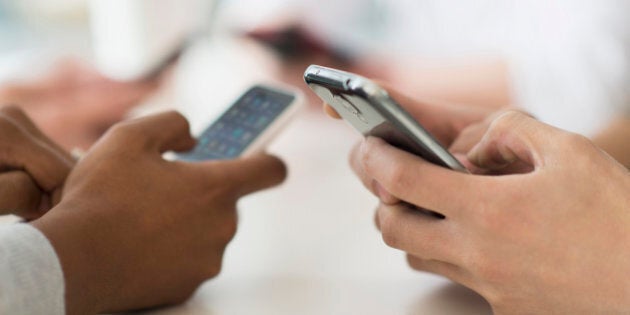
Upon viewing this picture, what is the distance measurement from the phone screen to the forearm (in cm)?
27

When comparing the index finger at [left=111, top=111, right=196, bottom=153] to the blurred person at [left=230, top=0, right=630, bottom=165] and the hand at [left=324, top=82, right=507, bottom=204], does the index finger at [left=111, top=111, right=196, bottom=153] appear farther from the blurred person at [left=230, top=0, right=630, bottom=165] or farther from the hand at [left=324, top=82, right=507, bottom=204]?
the blurred person at [left=230, top=0, right=630, bottom=165]

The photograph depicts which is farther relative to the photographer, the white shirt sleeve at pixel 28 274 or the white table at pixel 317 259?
the white table at pixel 317 259

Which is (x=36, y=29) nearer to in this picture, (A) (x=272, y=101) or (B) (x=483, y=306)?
(A) (x=272, y=101)

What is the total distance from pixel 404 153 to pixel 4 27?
1128 millimetres

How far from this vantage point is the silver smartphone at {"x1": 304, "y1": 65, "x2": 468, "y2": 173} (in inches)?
14.4

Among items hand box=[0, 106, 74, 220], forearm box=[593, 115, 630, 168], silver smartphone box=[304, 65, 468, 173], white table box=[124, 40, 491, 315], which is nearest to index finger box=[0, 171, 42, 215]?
hand box=[0, 106, 74, 220]

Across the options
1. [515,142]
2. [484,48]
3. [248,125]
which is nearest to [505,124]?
[515,142]

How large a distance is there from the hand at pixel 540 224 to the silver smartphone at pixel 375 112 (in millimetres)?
10

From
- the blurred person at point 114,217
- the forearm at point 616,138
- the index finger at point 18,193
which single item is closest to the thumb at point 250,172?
the blurred person at point 114,217

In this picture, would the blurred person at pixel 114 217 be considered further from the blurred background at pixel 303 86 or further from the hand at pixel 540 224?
the hand at pixel 540 224

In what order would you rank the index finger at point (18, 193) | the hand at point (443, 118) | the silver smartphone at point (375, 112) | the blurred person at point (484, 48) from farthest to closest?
the blurred person at point (484, 48)
the hand at point (443, 118)
the index finger at point (18, 193)
the silver smartphone at point (375, 112)

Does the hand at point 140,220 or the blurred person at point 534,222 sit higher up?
the blurred person at point 534,222

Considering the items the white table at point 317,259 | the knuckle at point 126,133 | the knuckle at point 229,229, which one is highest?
the knuckle at point 126,133

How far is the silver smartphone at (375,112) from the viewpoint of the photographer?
365 millimetres
